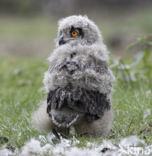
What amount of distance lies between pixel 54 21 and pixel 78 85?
19.4 m

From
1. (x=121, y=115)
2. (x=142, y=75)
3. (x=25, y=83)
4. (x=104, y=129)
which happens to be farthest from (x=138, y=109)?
(x=25, y=83)

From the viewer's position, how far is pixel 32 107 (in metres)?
5.04

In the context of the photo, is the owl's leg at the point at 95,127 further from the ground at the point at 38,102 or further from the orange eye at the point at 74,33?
the orange eye at the point at 74,33

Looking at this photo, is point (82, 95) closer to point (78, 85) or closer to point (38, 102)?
point (78, 85)

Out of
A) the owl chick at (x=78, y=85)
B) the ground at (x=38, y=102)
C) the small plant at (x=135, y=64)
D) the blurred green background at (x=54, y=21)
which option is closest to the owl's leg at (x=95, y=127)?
the owl chick at (x=78, y=85)

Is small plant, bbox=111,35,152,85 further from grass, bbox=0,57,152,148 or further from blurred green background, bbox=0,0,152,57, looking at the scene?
blurred green background, bbox=0,0,152,57

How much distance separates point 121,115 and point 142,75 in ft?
6.97

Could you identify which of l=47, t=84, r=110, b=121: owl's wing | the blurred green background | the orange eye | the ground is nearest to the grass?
the ground

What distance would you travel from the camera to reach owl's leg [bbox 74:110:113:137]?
3.59 m

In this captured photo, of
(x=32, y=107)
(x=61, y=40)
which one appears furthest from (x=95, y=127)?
(x=32, y=107)

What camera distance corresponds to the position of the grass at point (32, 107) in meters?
3.76

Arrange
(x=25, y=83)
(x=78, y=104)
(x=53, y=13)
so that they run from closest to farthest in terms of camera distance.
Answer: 1. (x=78, y=104)
2. (x=25, y=83)
3. (x=53, y=13)

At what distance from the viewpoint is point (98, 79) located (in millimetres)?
3410

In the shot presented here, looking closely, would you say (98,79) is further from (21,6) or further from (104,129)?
(21,6)
